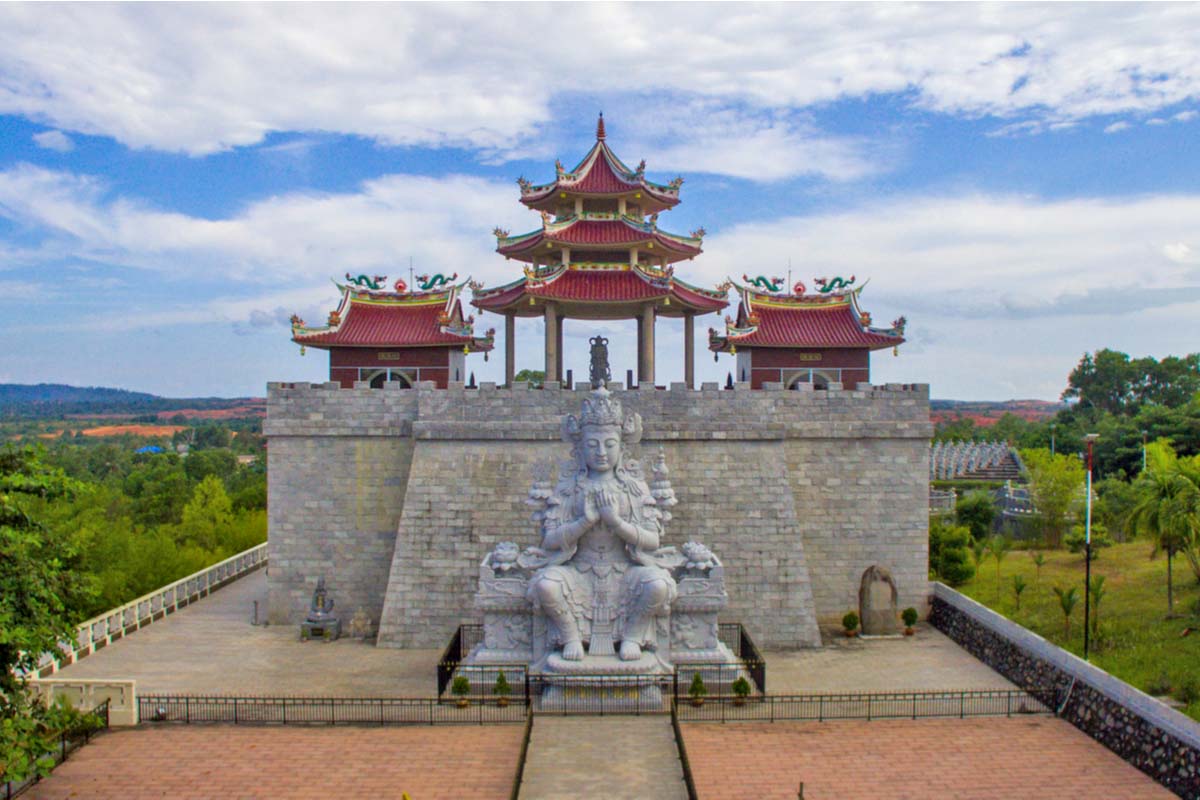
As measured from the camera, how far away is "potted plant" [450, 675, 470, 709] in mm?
15625

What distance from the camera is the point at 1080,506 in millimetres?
32344

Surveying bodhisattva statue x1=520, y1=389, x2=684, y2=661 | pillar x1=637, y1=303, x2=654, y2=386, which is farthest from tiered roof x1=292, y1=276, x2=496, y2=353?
bodhisattva statue x1=520, y1=389, x2=684, y2=661

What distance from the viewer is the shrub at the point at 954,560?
24.3 meters

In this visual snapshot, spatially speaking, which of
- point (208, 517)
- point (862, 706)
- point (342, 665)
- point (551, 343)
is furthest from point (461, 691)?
point (208, 517)

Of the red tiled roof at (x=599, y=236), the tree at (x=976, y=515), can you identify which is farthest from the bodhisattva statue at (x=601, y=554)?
→ the tree at (x=976, y=515)

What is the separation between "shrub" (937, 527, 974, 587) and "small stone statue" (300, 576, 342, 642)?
15271mm

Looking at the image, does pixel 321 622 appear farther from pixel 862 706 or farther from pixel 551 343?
pixel 862 706

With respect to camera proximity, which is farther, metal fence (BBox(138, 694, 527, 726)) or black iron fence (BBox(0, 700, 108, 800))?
metal fence (BBox(138, 694, 527, 726))

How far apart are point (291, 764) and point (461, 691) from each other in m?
3.07

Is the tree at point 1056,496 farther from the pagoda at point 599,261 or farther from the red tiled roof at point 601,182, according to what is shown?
the red tiled roof at point 601,182

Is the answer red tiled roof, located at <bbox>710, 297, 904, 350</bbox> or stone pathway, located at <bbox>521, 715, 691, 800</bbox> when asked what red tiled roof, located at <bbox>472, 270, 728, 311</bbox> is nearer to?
red tiled roof, located at <bbox>710, 297, 904, 350</bbox>

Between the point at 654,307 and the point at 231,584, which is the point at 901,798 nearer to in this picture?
the point at 654,307

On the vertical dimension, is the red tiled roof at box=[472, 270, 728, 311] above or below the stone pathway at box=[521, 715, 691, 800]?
above

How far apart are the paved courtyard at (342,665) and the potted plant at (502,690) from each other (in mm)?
1456
